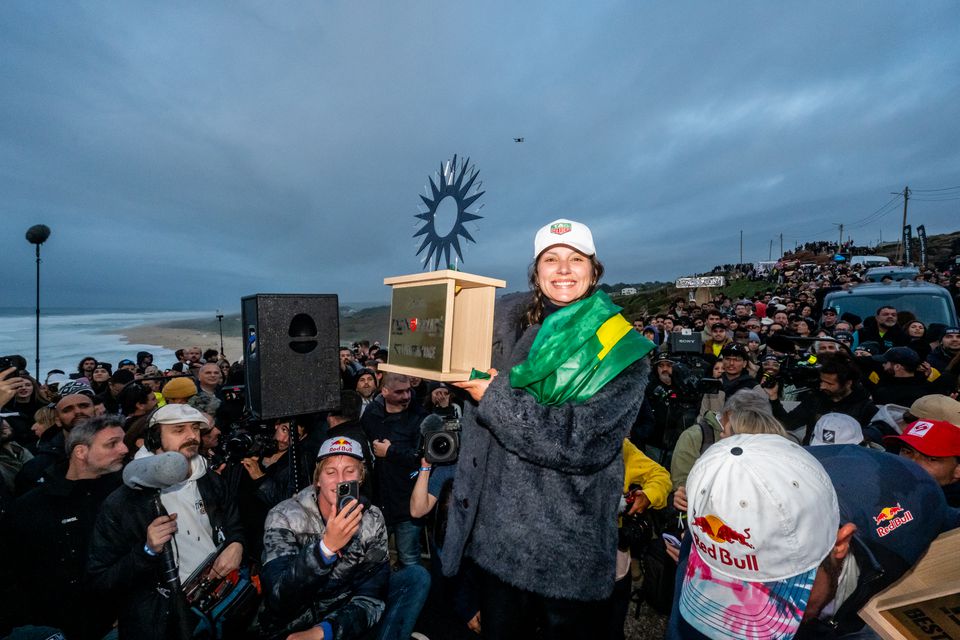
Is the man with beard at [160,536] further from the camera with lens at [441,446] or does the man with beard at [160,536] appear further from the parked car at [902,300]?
the parked car at [902,300]

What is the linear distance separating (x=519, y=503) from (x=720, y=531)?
0.63m

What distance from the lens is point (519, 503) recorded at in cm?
158

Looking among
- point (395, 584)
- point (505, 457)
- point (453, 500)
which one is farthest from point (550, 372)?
point (395, 584)

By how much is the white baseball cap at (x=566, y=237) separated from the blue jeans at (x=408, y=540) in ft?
10.5

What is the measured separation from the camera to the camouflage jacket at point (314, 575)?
89.0 inches

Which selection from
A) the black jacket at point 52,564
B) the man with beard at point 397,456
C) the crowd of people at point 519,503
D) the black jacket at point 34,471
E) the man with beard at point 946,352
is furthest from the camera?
the man with beard at point 946,352

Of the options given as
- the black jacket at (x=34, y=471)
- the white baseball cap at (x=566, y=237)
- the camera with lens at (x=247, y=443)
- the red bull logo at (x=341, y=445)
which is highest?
the white baseball cap at (x=566, y=237)

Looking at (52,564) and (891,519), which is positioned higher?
(891,519)

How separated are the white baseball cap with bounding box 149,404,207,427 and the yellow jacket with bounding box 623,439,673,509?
2846 mm

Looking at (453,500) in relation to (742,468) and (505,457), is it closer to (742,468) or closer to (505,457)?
(505,457)

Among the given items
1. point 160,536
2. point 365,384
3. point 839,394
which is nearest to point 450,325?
point 160,536

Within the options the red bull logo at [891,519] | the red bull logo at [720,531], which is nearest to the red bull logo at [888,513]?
the red bull logo at [891,519]

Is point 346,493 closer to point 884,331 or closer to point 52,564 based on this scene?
point 52,564

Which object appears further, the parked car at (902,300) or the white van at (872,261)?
the white van at (872,261)
